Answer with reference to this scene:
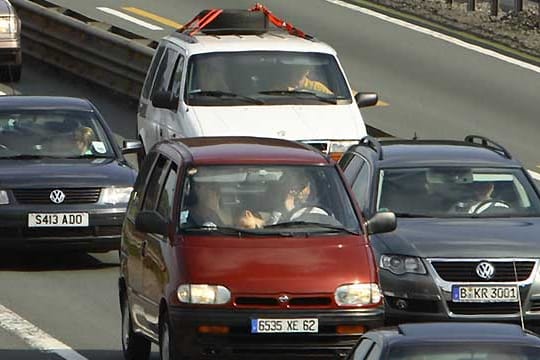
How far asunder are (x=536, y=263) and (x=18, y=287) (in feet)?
17.8

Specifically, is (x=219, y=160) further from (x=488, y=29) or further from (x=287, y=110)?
(x=488, y=29)

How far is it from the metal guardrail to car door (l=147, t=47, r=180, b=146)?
6102 millimetres

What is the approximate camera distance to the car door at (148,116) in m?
22.0

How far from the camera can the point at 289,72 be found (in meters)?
21.3

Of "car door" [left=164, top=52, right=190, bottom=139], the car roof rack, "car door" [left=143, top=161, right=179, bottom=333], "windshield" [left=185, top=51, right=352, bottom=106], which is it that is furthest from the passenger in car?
"car door" [left=143, top=161, right=179, bottom=333]

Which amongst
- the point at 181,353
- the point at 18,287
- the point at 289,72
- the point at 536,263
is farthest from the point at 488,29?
the point at 181,353

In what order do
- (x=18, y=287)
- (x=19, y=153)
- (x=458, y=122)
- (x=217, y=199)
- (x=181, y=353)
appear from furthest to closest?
(x=458, y=122) < (x=19, y=153) < (x=18, y=287) < (x=217, y=199) < (x=181, y=353)

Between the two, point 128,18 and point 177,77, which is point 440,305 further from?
point 128,18

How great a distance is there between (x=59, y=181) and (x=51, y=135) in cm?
126

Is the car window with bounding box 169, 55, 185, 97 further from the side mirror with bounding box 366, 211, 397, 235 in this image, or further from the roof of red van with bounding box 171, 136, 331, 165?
the side mirror with bounding box 366, 211, 397, 235

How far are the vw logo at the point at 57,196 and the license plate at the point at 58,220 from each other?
0.52ft

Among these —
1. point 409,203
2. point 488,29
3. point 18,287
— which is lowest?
point 488,29

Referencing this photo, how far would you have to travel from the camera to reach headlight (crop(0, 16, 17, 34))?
30469mm

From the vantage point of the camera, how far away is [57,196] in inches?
762
